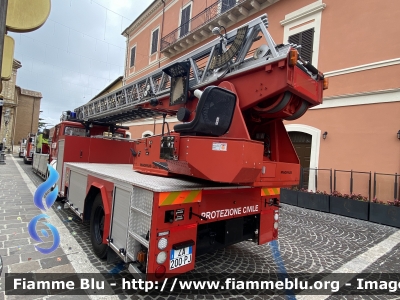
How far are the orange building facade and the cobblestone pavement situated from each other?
7.71 feet

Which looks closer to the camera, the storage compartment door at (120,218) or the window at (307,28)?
the storage compartment door at (120,218)

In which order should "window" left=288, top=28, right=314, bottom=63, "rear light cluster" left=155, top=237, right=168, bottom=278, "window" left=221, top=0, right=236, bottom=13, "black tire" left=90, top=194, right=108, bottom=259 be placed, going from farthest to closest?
"window" left=221, top=0, right=236, bottom=13
"window" left=288, top=28, right=314, bottom=63
"black tire" left=90, top=194, right=108, bottom=259
"rear light cluster" left=155, top=237, right=168, bottom=278

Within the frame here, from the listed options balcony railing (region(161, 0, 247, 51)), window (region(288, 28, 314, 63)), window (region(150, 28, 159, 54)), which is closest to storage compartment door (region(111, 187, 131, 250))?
window (region(288, 28, 314, 63))

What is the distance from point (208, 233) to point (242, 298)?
0.85 m

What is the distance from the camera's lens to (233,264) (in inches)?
154

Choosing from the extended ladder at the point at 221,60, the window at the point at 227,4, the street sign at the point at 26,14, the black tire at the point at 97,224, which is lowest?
the black tire at the point at 97,224

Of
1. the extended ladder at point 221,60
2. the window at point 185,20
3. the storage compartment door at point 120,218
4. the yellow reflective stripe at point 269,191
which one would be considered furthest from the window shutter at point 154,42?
the storage compartment door at point 120,218

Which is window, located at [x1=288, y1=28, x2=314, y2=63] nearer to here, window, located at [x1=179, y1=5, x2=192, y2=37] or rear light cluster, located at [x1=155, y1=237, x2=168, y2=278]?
window, located at [x1=179, y1=5, x2=192, y2=37]

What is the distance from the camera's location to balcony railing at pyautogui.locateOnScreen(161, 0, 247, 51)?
13.2 metres

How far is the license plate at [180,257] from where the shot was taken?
261 centimetres

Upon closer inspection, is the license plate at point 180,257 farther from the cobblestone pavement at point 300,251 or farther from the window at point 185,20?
the window at point 185,20

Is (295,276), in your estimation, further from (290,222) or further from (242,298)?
(290,222)

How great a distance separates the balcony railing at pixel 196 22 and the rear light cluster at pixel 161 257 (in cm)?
1214

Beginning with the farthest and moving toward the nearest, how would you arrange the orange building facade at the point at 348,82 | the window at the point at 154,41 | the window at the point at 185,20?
1. the window at the point at 154,41
2. the window at the point at 185,20
3. the orange building facade at the point at 348,82
